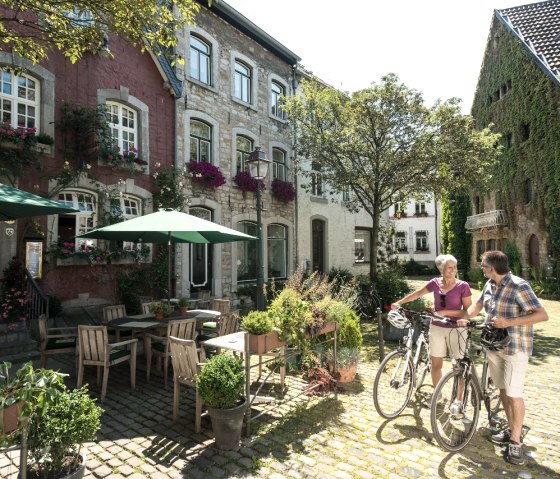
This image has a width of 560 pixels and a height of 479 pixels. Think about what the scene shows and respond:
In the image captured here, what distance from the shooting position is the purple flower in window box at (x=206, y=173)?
436 inches

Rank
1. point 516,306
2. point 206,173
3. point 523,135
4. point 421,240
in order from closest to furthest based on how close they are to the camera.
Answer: point 516,306 → point 206,173 → point 523,135 → point 421,240

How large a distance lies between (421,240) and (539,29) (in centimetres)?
2054

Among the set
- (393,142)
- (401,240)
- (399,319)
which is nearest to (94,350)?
(399,319)

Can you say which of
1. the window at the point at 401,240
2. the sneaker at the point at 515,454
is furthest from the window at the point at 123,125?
the window at the point at 401,240

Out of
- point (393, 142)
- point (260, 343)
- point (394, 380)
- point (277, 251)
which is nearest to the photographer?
point (260, 343)

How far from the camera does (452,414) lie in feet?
12.0

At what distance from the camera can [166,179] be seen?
10227 millimetres

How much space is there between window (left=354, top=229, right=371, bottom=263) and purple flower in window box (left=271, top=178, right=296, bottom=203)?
5967 millimetres

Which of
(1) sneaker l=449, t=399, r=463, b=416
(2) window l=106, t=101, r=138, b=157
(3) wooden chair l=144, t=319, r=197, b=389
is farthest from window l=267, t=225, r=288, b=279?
(1) sneaker l=449, t=399, r=463, b=416

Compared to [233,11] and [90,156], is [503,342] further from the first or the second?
[233,11]

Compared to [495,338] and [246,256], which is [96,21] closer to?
[495,338]

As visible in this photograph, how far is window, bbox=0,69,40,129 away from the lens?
7.81 m

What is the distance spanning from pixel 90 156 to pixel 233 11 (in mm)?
7248

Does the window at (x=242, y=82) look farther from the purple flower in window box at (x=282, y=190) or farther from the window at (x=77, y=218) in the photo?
the window at (x=77, y=218)
